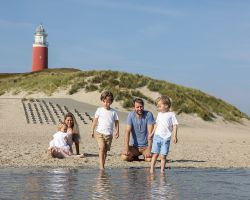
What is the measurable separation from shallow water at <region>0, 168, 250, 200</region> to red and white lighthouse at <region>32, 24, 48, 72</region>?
225 feet

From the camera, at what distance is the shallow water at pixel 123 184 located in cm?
775

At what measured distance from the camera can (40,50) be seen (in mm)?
78312

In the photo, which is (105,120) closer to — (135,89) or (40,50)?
(135,89)

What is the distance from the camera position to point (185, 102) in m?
35.9

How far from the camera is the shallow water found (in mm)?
7754

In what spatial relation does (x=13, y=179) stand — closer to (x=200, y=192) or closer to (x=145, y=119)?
(x=200, y=192)

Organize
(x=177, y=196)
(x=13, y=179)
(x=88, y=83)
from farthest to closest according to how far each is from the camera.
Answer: (x=88, y=83)
(x=13, y=179)
(x=177, y=196)

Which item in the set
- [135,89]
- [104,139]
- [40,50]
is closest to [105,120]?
[104,139]

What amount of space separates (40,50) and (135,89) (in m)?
41.3

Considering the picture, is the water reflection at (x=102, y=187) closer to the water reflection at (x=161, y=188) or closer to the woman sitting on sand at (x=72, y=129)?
the water reflection at (x=161, y=188)

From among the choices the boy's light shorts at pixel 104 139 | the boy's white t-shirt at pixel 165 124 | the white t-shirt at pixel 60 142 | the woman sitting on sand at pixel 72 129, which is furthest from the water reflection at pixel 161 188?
the woman sitting on sand at pixel 72 129

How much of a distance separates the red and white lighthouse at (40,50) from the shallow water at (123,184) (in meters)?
68.5

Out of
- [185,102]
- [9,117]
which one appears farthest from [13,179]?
[185,102]

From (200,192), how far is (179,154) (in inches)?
272
